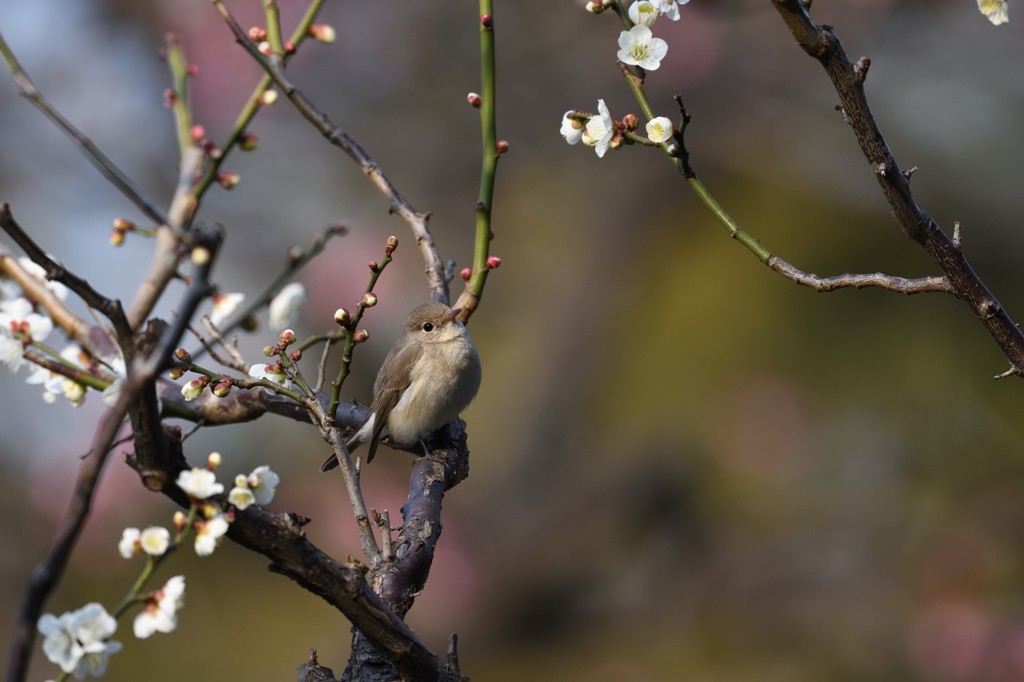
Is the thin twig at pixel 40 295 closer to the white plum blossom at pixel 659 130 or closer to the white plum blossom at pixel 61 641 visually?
the white plum blossom at pixel 61 641

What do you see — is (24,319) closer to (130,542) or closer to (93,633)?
(130,542)

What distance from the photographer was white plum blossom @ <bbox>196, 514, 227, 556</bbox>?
1.35 meters

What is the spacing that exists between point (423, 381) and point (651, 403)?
554 cm

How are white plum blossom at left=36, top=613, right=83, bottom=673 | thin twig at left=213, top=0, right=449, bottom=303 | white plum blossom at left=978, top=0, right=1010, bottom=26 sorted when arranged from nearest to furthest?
white plum blossom at left=36, top=613, right=83, bottom=673, white plum blossom at left=978, top=0, right=1010, bottom=26, thin twig at left=213, top=0, right=449, bottom=303

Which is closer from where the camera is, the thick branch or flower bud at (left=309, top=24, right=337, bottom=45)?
the thick branch

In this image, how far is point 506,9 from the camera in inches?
288

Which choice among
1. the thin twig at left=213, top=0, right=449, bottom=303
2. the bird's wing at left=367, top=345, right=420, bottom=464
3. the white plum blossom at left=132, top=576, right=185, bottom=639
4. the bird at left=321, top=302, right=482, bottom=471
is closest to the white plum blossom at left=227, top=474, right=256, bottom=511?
the white plum blossom at left=132, top=576, right=185, bottom=639

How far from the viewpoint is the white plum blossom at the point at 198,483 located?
136 centimetres

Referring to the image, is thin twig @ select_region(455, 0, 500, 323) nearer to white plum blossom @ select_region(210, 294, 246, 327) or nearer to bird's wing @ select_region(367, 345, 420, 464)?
white plum blossom @ select_region(210, 294, 246, 327)

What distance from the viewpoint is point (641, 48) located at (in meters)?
2.01

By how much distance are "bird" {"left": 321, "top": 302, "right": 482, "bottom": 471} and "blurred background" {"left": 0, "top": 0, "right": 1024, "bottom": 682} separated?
Result: 3494 millimetres

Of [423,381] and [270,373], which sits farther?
[423,381]

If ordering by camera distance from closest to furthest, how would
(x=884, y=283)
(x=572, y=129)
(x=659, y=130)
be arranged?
(x=884, y=283) < (x=659, y=130) < (x=572, y=129)

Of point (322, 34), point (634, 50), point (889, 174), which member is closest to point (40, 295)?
point (322, 34)
